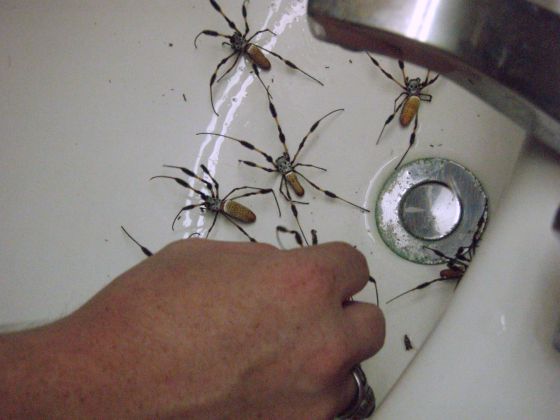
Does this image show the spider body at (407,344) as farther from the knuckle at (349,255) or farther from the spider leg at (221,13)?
the spider leg at (221,13)

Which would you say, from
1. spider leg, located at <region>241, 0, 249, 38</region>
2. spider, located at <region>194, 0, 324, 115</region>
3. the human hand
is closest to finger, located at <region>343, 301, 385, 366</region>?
the human hand

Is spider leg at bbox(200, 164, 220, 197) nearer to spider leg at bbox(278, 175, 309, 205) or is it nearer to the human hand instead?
spider leg at bbox(278, 175, 309, 205)

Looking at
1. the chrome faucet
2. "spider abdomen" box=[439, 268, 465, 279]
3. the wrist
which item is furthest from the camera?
"spider abdomen" box=[439, 268, 465, 279]

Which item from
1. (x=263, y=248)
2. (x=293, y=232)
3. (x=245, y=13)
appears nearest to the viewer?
(x=263, y=248)

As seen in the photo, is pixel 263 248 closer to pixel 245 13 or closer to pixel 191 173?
pixel 191 173

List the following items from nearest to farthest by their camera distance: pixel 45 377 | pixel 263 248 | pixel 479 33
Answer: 1. pixel 479 33
2. pixel 45 377
3. pixel 263 248

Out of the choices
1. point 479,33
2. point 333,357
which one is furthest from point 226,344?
point 479,33

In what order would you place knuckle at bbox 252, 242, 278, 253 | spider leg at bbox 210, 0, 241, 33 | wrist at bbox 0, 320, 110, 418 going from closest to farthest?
wrist at bbox 0, 320, 110, 418 < knuckle at bbox 252, 242, 278, 253 < spider leg at bbox 210, 0, 241, 33

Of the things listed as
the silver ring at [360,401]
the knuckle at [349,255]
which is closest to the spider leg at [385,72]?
the knuckle at [349,255]
